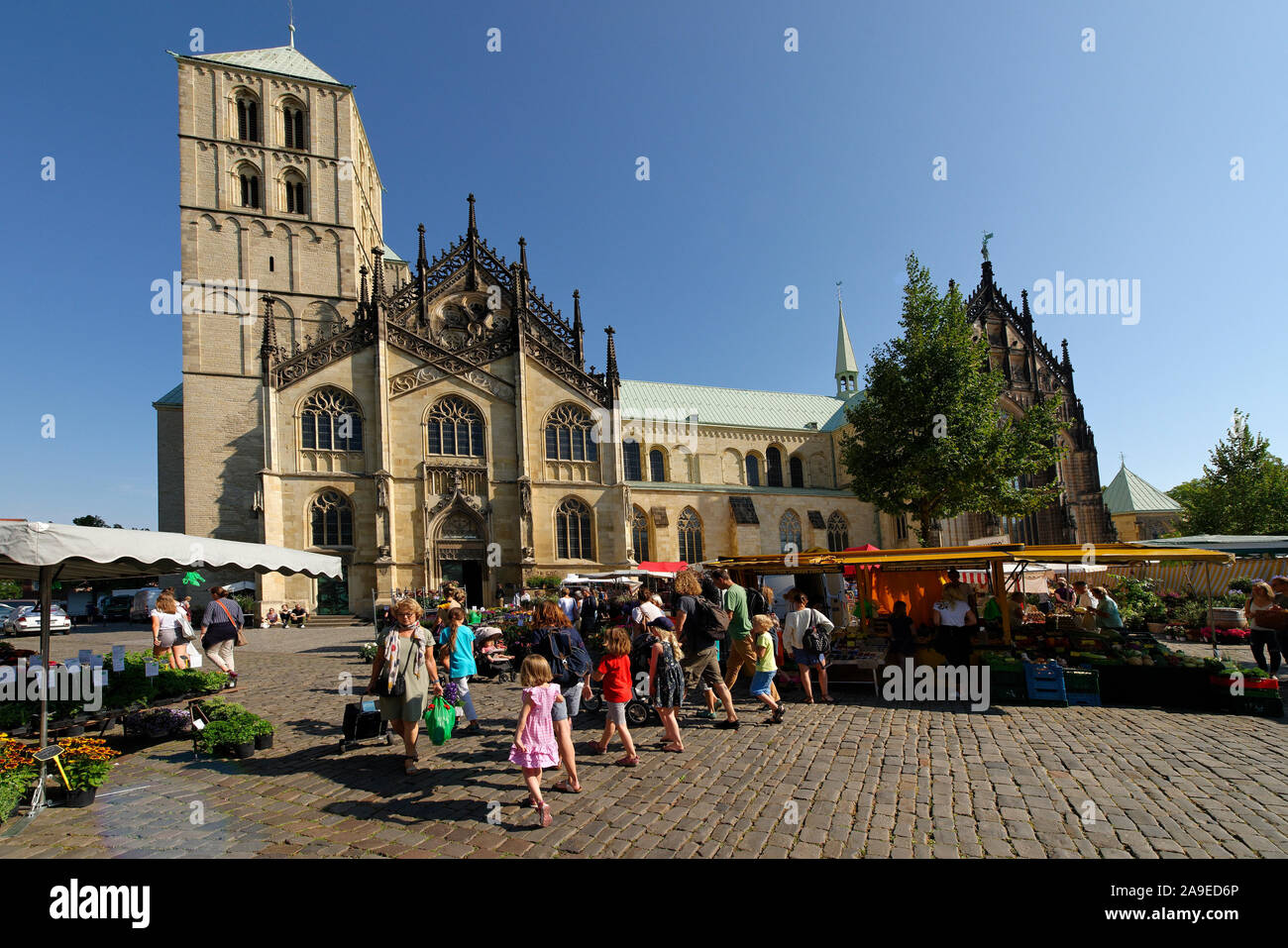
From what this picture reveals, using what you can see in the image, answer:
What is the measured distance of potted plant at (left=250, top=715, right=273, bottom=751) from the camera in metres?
7.46

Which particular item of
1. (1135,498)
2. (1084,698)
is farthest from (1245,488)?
(1084,698)

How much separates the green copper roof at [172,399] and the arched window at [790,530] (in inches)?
1455

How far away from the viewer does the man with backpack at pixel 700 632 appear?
27.4 ft

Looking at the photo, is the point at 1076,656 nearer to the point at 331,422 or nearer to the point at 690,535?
the point at 690,535

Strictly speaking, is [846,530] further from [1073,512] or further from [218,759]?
[218,759]

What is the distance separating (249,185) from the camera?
35.1 m

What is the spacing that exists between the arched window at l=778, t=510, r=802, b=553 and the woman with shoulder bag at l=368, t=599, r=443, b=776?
3319 cm

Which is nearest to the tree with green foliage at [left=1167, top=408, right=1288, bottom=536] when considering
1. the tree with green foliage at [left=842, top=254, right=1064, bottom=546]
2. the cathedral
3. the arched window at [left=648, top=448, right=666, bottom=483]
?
the cathedral

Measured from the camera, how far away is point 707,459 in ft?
135

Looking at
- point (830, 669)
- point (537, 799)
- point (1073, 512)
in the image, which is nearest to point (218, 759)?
point (537, 799)

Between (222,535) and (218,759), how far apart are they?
26634mm

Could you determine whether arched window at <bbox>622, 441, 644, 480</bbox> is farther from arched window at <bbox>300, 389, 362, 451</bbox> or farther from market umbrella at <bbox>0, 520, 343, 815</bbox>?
market umbrella at <bbox>0, 520, 343, 815</bbox>

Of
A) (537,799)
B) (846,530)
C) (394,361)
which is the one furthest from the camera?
(846,530)

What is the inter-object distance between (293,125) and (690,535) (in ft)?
114
